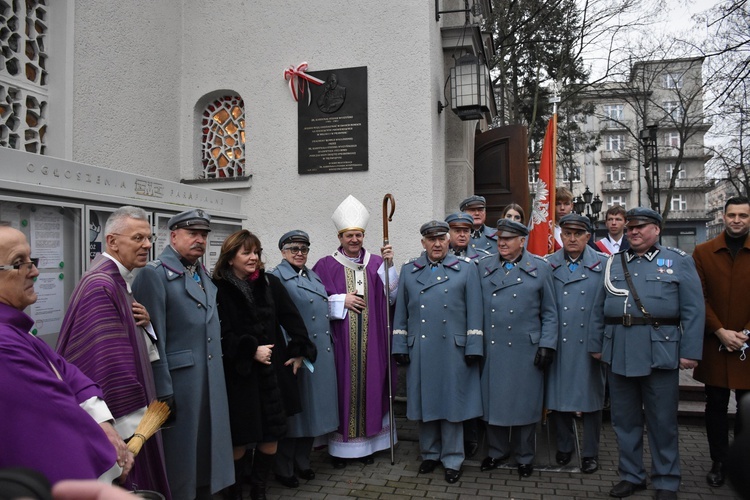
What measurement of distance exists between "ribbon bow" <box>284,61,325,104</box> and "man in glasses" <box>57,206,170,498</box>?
424cm

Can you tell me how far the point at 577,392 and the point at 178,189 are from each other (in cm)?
397

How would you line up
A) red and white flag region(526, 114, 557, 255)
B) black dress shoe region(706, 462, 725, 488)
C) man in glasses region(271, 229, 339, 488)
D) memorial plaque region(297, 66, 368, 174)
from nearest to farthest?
1. black dress shoe region(706, 462, 725, 488)
2. man in glasses region(271, 229, 339, 488)
3. red and white flag region(526, 114, 557, 255)
4. memorial plaque region(297, 66, 368, 174)

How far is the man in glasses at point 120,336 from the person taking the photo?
2.98 meters

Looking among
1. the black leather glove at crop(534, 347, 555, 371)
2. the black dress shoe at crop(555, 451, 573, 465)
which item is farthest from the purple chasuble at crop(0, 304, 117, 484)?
the black dress shoe at crop(555, 451, 573, 465)

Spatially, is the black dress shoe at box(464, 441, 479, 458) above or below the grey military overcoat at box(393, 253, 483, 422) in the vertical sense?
below

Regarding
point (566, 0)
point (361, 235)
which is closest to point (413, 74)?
point (361, 235)

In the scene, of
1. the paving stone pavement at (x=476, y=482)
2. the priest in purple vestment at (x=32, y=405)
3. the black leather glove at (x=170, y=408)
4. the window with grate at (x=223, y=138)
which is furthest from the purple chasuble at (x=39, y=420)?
the window with grate at (x=223, y=138)

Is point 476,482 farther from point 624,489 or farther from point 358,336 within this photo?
point 358,336

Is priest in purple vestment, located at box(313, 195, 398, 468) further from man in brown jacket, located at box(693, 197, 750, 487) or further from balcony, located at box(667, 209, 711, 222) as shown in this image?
balcony, located at box(667, 209, 711, 222)

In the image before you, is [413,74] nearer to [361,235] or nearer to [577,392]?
[361,235]

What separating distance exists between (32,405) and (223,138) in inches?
247

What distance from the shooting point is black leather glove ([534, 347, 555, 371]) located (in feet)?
16.0

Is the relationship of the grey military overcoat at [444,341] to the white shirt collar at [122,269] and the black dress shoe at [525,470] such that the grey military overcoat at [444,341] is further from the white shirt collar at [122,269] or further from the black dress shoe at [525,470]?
the white shirt collar at [122,269]

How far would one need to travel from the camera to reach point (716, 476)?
4730mm
